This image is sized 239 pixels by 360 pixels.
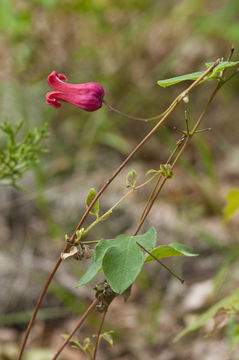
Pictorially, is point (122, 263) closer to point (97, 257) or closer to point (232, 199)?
point (97, 257)

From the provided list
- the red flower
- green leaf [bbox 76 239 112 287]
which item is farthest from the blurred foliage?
green leaf [bbox 76 239 112 287]

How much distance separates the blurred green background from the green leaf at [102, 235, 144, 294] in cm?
138

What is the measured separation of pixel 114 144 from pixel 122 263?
2719 mm

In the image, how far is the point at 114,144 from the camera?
3578mm

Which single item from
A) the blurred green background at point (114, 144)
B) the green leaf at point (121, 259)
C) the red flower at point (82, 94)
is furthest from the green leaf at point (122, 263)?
the blurred green background at point (114, 144)

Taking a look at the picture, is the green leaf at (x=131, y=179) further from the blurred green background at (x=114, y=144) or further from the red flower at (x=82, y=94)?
the blurred green background at (x=114, y=144)

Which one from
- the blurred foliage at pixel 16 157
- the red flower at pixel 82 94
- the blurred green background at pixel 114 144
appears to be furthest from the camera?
the blurred green background at pixel 114 144

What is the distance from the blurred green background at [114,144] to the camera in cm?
257

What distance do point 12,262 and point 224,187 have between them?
1.57 m

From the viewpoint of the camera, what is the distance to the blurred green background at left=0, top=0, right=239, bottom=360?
2568mm

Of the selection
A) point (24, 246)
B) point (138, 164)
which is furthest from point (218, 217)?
point (24, 246)

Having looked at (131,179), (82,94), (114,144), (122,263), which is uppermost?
(114,144)

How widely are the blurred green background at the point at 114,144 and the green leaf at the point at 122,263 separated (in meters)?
1.38

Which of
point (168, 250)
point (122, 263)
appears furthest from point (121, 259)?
point (168, 250)
